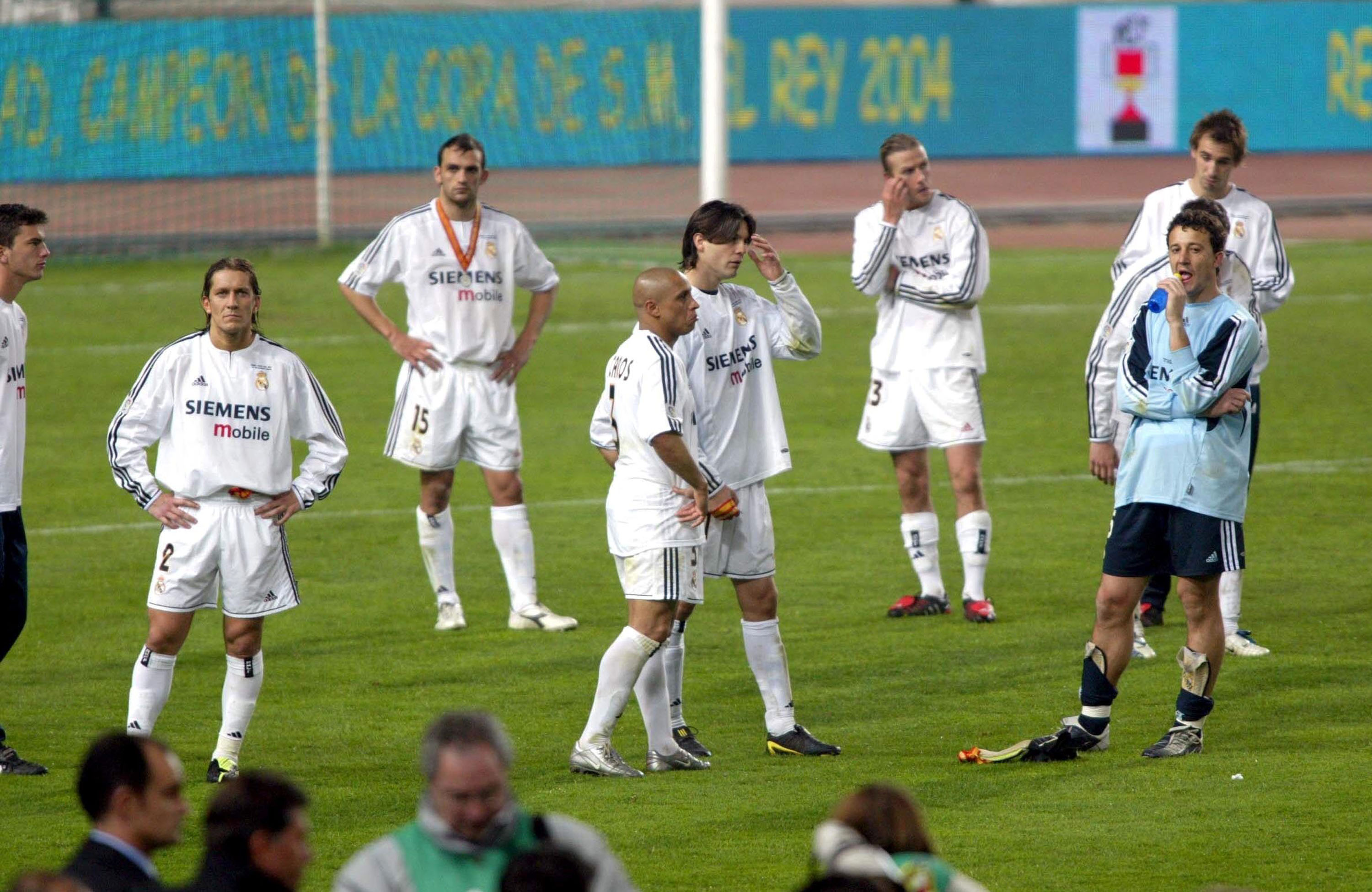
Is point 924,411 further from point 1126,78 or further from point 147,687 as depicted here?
point 1126,78

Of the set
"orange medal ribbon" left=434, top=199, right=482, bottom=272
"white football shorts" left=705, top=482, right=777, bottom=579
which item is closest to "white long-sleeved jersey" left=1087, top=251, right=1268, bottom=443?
"white football shorts" left=705, top=482, right=777, bottom=579

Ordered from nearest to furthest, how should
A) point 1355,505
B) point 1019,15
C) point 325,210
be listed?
point 1355,505 < point 325,210 < point 1019,15

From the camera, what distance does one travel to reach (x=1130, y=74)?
32.6 meters

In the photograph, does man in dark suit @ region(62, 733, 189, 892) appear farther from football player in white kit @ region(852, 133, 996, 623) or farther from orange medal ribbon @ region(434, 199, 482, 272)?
football player in white kit @ region(852, 133, 996, 623)

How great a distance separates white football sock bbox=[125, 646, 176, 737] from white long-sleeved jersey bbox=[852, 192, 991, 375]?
431cm

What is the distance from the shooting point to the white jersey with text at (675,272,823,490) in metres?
6.94

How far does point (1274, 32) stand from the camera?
3266 centimetres

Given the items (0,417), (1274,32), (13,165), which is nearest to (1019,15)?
(1274,32)

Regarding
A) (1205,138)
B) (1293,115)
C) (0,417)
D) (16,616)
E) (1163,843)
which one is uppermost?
(1293,115)

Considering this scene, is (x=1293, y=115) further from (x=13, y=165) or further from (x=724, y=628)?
(x=724, y=628)

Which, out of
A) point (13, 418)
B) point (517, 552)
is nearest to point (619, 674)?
point (13, 418)

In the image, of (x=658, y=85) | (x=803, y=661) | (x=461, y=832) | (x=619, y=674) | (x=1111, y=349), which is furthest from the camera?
(x=658, y=85)

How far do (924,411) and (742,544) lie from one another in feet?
9.79

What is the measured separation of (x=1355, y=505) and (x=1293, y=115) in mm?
23097
